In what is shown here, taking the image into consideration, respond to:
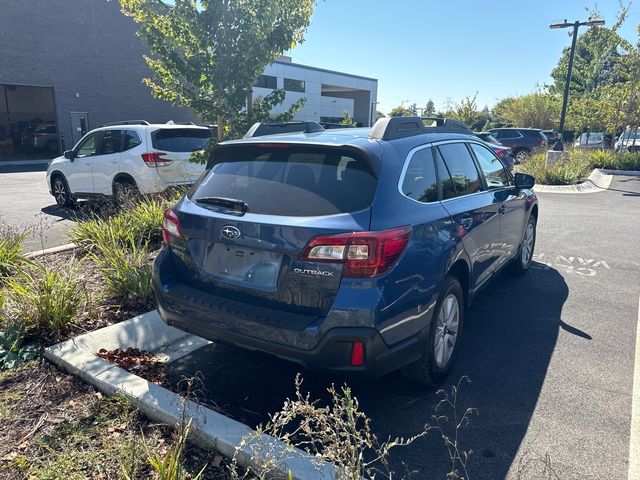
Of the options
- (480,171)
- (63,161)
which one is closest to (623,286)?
(480,171)

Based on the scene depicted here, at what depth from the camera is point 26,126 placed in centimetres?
2692

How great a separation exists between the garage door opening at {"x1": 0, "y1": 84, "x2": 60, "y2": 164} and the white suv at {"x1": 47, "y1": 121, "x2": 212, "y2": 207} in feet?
61.6

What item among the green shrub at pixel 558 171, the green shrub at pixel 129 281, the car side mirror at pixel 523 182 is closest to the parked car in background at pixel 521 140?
the green shrub at pixel 558 171

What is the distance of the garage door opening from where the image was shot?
85.1 ft

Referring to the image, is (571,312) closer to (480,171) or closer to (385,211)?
(480,171)

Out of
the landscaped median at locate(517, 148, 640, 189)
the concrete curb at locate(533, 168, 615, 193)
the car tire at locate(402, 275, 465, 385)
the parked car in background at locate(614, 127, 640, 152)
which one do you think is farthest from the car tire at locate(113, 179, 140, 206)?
the parked car in background at locate(614, 127, 640, 152)

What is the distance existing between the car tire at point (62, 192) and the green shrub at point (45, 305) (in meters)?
6.62

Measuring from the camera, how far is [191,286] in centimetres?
333

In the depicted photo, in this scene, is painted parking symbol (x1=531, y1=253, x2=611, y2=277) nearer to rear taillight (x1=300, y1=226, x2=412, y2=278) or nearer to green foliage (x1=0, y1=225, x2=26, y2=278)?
rear taillight (x1=300, y1=226, x2=412, y2=278)

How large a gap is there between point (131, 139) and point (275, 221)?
6.89 metres

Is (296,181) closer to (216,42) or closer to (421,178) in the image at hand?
(421,178)

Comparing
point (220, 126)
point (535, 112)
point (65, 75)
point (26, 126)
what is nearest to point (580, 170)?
point (220, 126)

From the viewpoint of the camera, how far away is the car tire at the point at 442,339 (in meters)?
3.27

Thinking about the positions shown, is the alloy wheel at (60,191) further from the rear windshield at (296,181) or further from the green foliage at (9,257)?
the rear windshield at (296,181)
